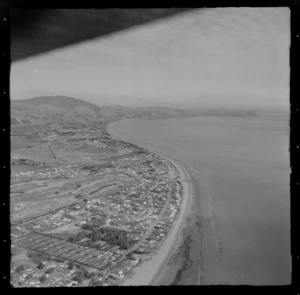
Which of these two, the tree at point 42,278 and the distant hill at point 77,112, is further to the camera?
the distant hill at point 77,112

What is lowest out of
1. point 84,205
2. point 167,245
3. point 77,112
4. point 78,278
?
point 78,278

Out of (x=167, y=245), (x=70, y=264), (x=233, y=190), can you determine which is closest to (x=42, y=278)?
(x=70, y=264)

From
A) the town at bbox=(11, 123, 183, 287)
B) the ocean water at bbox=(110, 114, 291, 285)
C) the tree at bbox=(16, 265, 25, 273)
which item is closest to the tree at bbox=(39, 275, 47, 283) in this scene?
the town at bbox=(11, 123, 183, 287)

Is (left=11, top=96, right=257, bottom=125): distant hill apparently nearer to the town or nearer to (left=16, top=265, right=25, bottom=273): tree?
the town

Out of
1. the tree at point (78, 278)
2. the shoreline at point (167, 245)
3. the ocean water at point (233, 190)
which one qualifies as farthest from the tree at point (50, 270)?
the ocean water at point (233, 190)

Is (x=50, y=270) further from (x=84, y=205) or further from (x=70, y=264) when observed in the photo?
(x=84, y=205)

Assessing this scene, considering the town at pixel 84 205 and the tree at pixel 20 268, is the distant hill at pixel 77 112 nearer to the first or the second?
the town at pixel 84 205

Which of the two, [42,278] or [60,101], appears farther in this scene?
[60,101]
